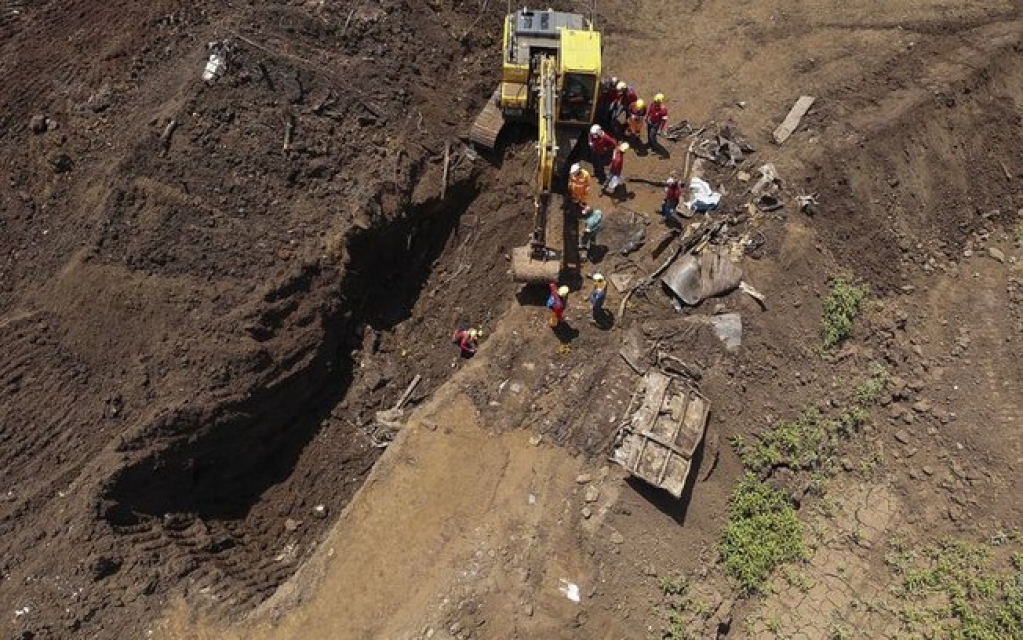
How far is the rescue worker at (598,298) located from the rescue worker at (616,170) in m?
2.32

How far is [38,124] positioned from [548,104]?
10871 millimetres

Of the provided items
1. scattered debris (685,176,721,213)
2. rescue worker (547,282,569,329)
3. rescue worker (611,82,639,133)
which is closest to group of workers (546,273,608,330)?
rescue worker (547,282,569,329)

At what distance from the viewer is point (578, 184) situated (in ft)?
44.4

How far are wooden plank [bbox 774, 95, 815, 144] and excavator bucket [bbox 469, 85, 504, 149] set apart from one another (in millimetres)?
6408

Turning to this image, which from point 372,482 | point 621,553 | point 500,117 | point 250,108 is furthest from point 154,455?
point 500,117

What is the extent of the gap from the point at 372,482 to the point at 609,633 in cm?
501

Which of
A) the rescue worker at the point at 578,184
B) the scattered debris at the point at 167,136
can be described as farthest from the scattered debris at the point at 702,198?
the scattered debris at the point at 167,136

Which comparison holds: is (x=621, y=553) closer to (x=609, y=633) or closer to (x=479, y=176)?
(x=609, y=633)

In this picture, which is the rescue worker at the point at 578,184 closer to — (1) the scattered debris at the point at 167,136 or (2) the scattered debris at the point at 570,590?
(2) the scattered debris at the point at 570,590

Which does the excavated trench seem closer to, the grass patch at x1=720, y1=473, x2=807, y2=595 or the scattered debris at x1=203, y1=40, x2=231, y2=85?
the scattered debris at x1=203, y1=40, x2=231, y2=85

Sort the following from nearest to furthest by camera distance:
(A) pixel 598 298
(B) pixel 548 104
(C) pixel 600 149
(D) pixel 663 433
Answer: (D) pixel 663 433, (B) pixel 548 104, (A) pixel 598 298, (C) pixel 600 149

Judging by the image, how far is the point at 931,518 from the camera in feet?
39.6

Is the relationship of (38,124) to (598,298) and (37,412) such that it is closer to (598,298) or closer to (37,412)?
(37,412)

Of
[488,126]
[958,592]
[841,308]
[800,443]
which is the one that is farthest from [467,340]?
[958,592]
